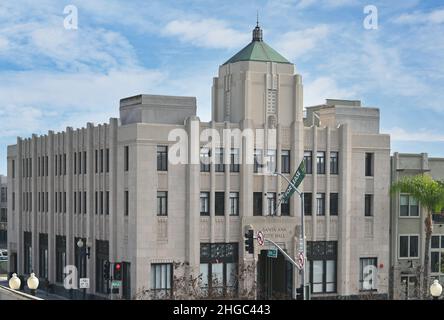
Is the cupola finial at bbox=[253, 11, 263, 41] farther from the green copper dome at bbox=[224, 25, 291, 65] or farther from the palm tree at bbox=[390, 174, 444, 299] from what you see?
the palm tree at bbox=[390, 174, 444, 299]

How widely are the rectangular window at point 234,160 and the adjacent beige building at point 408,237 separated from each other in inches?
526

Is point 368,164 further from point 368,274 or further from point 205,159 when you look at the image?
point 205,159

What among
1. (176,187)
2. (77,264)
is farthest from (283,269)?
(77,264)

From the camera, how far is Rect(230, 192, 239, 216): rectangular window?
2122 inches

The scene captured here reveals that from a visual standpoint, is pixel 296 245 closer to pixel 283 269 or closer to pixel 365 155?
pixel 283 269

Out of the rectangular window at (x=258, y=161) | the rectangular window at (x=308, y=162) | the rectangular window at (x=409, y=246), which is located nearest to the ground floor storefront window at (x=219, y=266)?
the rectangular window at (x=258, y=161)

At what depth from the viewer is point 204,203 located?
53.2 meters

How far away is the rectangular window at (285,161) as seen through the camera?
55281mm

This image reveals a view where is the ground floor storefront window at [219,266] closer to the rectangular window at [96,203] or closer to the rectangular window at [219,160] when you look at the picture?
the rectangular window at [219,160]

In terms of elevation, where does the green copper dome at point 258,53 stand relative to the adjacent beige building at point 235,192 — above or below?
above

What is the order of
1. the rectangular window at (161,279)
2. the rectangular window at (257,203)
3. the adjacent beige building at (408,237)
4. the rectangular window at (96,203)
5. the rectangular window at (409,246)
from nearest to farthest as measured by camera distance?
1. the rectangular window at (161,279)
2. the rectangular window at (257,203)
3. the rectangular window at (96,203)
4. the adjacent beige building at (408,237)
5. the rectangular window at (409,246)
